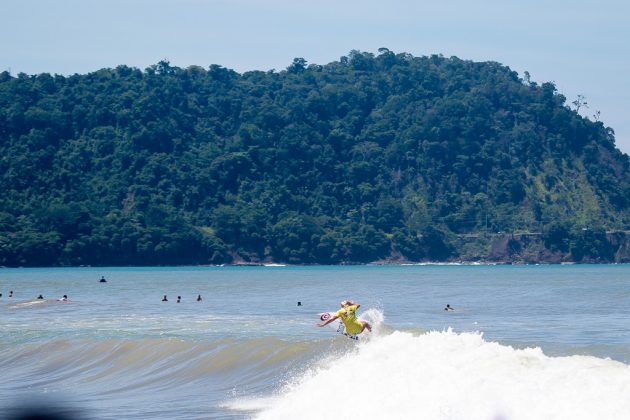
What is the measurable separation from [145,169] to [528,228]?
68452 millimetres

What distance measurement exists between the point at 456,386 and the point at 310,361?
1072 centimetres

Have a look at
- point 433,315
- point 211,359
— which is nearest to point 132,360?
point 211,359

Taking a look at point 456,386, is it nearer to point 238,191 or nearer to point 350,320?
point 350,320

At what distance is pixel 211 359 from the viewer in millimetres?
31062

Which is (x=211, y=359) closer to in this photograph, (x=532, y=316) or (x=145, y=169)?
(x=532, y=316)

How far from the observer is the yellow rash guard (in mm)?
27141

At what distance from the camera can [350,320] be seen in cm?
2733

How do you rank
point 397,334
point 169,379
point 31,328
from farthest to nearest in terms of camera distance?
point 31,328, point 169,379, point 397,334

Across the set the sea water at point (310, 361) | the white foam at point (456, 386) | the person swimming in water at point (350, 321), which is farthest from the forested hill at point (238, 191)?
the white foam at point (456, 386)

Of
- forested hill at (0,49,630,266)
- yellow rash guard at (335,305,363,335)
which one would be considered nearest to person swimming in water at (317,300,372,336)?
yellow rash guard at (335,305,363,335)

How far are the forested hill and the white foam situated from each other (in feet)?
420

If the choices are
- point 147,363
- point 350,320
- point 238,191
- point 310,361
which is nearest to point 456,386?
point 350,320

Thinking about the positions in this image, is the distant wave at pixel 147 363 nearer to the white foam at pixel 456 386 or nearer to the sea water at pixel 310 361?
the sea water at pixel 310 361

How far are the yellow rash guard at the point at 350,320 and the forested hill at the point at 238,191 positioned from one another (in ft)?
405
